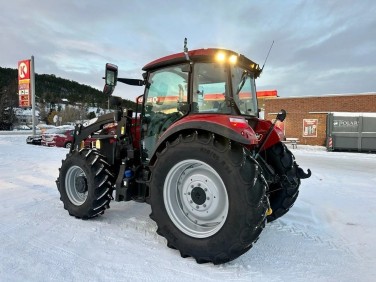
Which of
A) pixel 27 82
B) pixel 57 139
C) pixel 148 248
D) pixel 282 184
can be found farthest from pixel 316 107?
pixel 148 248

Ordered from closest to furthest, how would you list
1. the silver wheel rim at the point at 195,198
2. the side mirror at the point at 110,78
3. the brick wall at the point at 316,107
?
the silver wheel rim at the point at 195,198 → the side mirror at the point at 110,78 → the brick wall at the point at 316,107

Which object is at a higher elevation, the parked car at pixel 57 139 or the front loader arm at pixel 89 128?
the front loader arm at pixel 89 128

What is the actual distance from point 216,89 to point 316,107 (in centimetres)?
2206

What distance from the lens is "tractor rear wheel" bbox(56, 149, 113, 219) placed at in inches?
168

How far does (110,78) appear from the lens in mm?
4227

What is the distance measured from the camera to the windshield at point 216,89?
3.63 meters

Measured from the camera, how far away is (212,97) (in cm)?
373

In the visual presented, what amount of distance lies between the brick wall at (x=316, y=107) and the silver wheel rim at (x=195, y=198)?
72.2 ft

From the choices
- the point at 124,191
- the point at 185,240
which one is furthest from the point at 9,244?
the point at 185,240

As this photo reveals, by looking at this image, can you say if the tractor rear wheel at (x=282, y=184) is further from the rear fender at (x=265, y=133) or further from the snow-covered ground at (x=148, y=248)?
the snow-covered ground at (x=148, y=248)

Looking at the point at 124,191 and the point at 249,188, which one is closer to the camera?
the point at 249,188

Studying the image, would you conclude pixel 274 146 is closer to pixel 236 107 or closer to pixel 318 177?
pixel 236 107

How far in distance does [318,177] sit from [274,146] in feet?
16.6

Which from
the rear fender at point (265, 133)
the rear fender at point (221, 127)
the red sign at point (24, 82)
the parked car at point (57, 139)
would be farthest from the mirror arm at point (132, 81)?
the red sign at point (24, 82)
